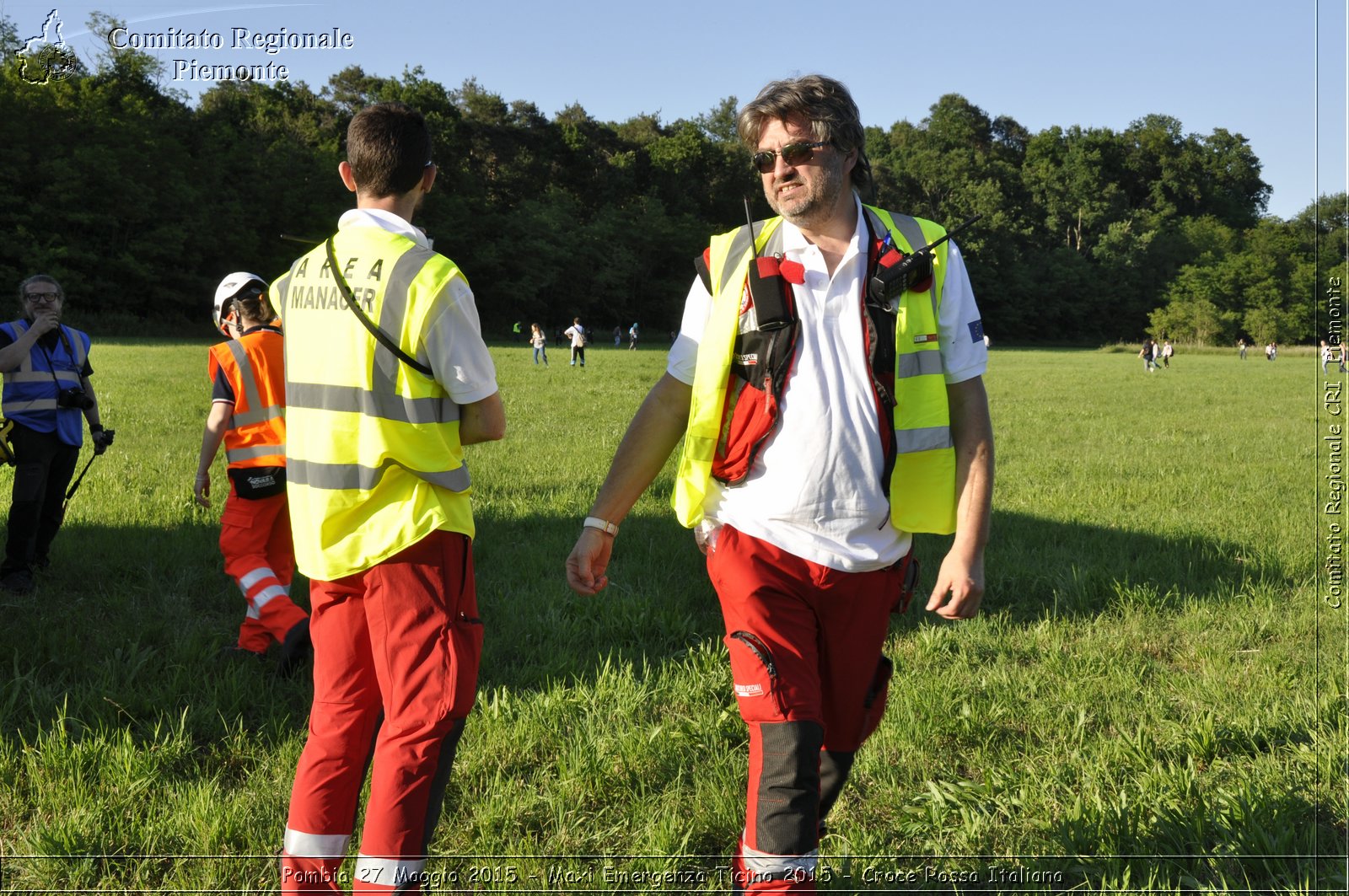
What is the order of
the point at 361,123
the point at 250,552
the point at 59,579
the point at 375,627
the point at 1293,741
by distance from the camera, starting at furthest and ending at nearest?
the point at 59,579, the point at 250,552, the point at 1293,741, the point at 361,123, the point at 375,627

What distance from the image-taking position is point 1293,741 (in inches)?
172

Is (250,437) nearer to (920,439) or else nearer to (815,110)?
(815,110)

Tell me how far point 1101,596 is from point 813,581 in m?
4.63

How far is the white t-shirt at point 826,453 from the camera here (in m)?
2.87

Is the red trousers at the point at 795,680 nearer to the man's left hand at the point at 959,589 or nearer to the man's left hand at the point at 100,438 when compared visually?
the man's left hand at the point at 959,589

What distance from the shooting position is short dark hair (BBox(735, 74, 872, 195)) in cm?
295

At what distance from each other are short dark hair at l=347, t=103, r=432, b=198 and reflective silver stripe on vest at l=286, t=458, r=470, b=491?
79 centimetres

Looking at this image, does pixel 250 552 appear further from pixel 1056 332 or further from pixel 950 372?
pixel 1056 332

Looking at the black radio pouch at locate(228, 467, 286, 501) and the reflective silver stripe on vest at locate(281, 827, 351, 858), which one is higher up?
the black radio pouch at locate(228, 467, 286, 501)

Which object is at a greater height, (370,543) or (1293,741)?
(370,543)

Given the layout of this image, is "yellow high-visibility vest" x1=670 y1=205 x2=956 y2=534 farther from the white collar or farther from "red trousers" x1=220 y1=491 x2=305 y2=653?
"red trousers" x1=220 y1=491 x2=305 y2=653

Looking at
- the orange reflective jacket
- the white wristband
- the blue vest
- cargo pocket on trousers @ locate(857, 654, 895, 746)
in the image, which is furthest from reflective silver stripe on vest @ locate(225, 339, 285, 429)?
cargo pocket on trousers @ locate(857, 654, 895, 746)

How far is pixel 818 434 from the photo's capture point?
2867 millimetres

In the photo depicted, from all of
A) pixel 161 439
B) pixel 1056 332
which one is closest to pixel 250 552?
pixel 161 439
